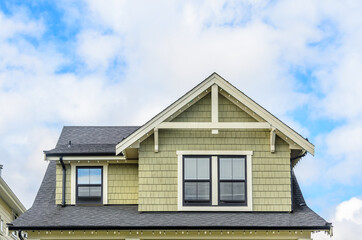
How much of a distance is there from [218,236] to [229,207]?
111 centimetres

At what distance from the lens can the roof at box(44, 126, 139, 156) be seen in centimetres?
2180

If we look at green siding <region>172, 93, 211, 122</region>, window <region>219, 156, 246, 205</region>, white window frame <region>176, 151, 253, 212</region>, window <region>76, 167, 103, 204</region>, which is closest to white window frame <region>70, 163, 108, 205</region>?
window <region>76, 167, 103, 204</region>

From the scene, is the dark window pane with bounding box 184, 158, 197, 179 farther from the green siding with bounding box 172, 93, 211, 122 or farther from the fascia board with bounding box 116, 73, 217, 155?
the fascia board with bounding box 116, 73, 217, 155

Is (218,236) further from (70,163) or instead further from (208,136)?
(70,163)

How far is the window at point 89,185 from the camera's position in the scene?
2197 cm

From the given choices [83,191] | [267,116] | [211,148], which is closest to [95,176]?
[83,191]

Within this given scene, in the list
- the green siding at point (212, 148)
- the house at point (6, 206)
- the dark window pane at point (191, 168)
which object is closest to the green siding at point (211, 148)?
the green siding at point (212, 148)

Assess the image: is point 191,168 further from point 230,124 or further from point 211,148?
point 230,124

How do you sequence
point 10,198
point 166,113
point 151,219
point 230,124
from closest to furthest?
1. point 151,219
2. point 166,113
3. point 230,124
4. point 10,198

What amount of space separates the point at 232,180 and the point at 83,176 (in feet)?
16.2

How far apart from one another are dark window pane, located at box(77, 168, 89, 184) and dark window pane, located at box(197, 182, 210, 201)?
148 inches

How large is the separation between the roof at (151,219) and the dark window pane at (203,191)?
518 mm

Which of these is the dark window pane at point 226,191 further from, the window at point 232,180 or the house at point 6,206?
the house at point 6,206

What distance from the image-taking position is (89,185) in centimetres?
2202
